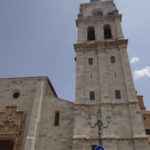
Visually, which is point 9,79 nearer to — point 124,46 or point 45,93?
point 45,93

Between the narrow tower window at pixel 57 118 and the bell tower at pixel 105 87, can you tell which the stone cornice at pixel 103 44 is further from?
the narrow tower window at pixel 57 118

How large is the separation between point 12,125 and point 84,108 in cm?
711

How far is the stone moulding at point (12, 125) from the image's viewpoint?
19203mm

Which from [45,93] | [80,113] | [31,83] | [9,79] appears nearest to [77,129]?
[80,113]

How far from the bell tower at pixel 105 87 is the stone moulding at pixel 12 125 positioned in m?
5.24

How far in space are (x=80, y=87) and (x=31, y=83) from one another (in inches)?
224

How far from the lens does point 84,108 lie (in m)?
20.0

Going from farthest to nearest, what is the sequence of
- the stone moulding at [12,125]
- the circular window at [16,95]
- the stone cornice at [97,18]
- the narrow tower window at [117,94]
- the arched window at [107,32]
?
the stone cornice at [97,18] < the arched window at [107,32] < the circular window at [16,95] < the narrow tower window at [117,94] < the stone moulding at [12,125]

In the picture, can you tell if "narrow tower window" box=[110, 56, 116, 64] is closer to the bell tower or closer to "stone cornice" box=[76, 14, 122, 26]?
the bell tower

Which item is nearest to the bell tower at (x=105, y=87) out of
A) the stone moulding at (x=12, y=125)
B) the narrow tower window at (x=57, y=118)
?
the narrow tower window at (x=57, y=118)

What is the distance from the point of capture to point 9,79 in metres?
23.7

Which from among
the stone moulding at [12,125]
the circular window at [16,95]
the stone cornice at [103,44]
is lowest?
the stone moulding at [12,125]

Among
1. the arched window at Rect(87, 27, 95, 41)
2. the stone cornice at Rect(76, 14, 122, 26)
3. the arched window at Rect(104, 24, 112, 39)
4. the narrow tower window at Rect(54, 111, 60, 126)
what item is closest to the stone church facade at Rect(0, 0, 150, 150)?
the narrow tower window at Rect(54, 111, 60, 126)

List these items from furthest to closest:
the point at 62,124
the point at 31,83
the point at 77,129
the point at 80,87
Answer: the point at 31,83
the point at 80,87
the point at 62,124
the point at 77,129
